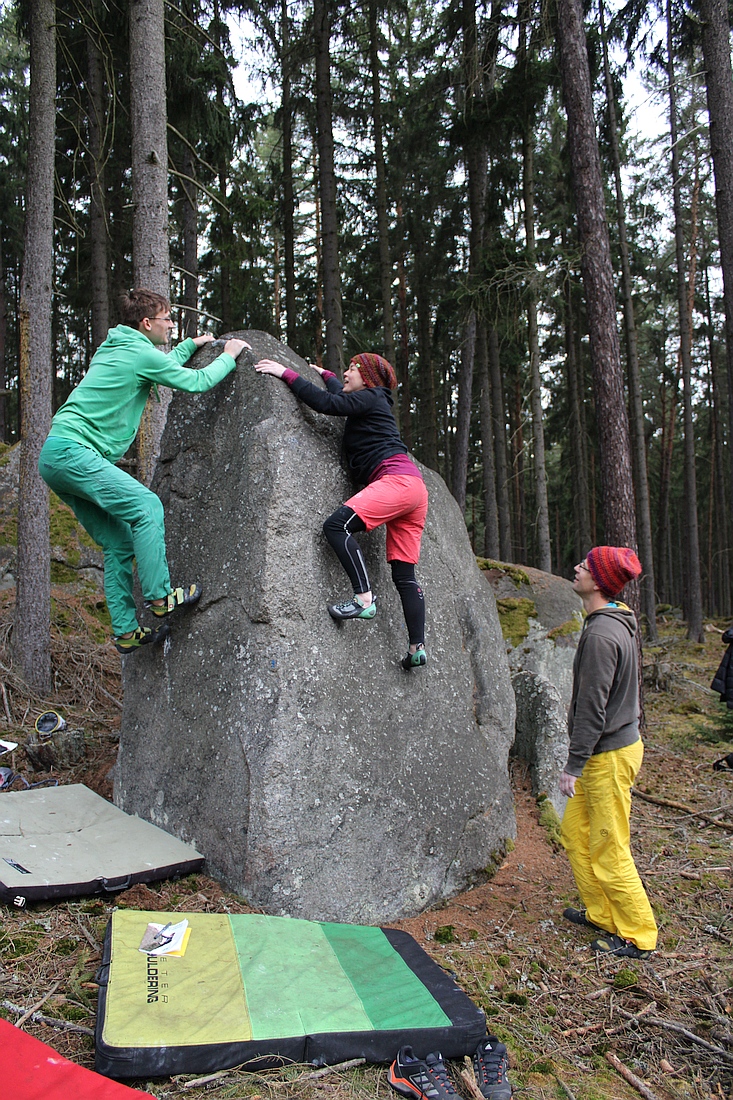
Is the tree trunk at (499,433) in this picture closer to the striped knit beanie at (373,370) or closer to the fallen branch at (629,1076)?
the striped knit beanie at (373,370)

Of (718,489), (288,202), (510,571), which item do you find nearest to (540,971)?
(510,571)

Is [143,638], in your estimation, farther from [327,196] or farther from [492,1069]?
[327,196]

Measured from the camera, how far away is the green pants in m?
4.05

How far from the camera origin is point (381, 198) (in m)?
15.4

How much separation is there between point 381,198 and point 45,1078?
1604cm

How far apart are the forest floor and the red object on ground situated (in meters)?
0.22

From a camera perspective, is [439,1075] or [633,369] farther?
[633,369]

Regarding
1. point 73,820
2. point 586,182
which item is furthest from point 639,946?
point 586,182

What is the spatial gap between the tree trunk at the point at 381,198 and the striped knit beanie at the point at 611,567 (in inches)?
437

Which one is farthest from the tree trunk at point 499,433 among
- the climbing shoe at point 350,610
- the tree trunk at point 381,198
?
the climbing shoe at point 350,610

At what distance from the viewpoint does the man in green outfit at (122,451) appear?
13.4 ft

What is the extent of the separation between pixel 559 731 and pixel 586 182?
664 cm

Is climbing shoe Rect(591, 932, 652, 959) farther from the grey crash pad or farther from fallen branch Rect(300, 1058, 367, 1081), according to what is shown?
the grey crash pad

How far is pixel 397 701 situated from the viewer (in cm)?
436
